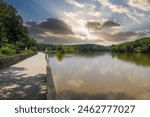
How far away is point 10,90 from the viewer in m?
9.27

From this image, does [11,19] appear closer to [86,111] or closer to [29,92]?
[29,92]

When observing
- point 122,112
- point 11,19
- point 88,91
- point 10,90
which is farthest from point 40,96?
point 11,19

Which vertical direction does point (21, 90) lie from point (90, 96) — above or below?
above

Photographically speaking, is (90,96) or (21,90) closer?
(21,90)

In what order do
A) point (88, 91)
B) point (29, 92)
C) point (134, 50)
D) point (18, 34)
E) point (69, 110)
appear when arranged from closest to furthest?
point (69, 110) < point (29, 92) < point (88, 91) < point (18, 34) < point (134, 50)

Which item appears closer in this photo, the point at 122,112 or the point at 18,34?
the point at 122,112

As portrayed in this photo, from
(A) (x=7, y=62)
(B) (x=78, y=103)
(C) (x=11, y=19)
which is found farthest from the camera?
(C) (x=11, y=19)

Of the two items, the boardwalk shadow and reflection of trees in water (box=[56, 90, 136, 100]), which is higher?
the boardwalk shadow

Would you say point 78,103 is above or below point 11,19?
below

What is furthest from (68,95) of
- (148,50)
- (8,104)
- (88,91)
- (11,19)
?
(148,50)

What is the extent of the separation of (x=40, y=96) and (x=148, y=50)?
140m

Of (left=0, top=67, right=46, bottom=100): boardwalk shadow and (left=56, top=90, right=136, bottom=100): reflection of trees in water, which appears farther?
(left=56, top=90, right=136, bottom=100): reflection of trees in water

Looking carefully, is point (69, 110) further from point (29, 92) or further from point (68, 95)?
point (68, 95)

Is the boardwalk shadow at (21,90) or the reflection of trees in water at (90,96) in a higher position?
the boardwalk shadow at (21,90)
